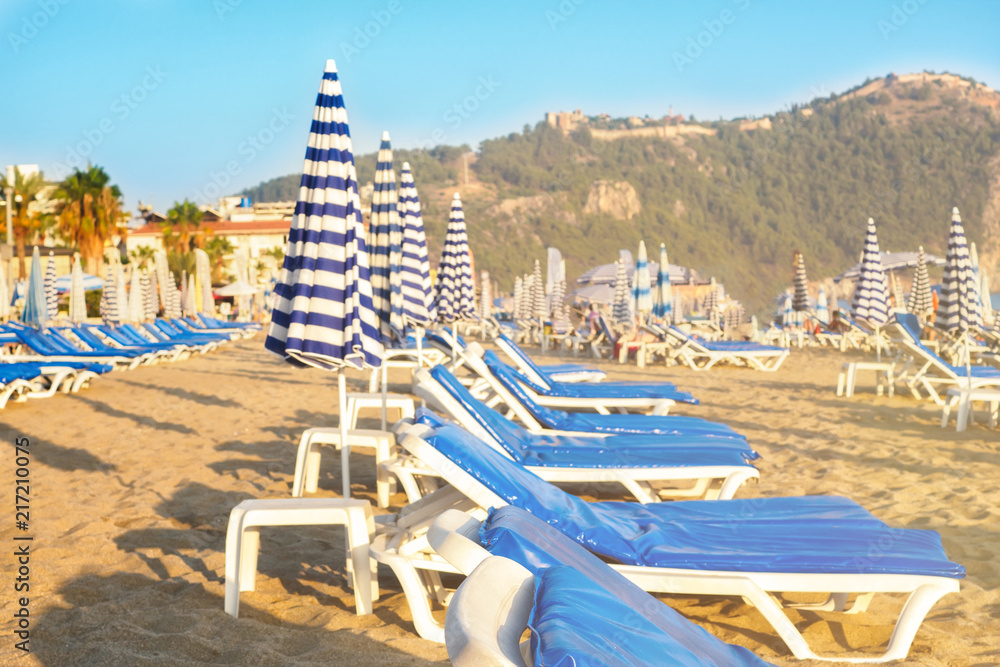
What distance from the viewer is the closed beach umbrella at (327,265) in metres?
3.77

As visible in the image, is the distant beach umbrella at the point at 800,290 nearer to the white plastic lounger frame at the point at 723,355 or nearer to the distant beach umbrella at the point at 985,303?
the distant beach umbrella at the point at 985,303

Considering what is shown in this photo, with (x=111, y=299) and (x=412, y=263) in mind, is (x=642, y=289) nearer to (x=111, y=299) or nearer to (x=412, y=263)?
(x=412, y=263)

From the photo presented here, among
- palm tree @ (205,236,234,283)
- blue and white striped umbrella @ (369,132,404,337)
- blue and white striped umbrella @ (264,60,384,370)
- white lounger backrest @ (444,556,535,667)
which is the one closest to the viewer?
white lounger backrest @ (444,556,535,667)

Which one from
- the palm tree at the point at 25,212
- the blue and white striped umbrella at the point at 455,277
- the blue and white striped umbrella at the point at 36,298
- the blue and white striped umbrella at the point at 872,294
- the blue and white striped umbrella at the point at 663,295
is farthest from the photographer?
the palm tree at the point at 25,212

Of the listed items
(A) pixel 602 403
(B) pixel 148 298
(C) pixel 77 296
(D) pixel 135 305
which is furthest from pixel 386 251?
(B) pixel 148 298

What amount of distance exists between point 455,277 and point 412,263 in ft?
9.31

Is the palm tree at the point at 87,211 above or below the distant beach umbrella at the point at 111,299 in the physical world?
above

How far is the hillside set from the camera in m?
85.8

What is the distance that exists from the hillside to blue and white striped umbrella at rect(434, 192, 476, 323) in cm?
6707

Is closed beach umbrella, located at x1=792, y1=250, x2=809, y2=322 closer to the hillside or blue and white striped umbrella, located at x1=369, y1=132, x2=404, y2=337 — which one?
blue and white striped umbrella, located at x1=369, y1=132, x2=404, y2=337

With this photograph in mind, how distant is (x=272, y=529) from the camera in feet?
13.5

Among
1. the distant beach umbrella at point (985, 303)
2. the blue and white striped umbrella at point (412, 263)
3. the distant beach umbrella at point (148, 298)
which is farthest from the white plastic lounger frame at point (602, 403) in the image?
the distant beach umbrella at point (148, 298)

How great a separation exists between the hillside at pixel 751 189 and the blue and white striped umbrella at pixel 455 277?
6707cm

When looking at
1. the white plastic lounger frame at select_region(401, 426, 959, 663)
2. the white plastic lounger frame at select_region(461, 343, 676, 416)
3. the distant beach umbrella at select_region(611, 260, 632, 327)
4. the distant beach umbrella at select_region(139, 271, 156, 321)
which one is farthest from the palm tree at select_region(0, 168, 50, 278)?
the white plastic lounger frame at select_region(401, 426, 959, 663)
